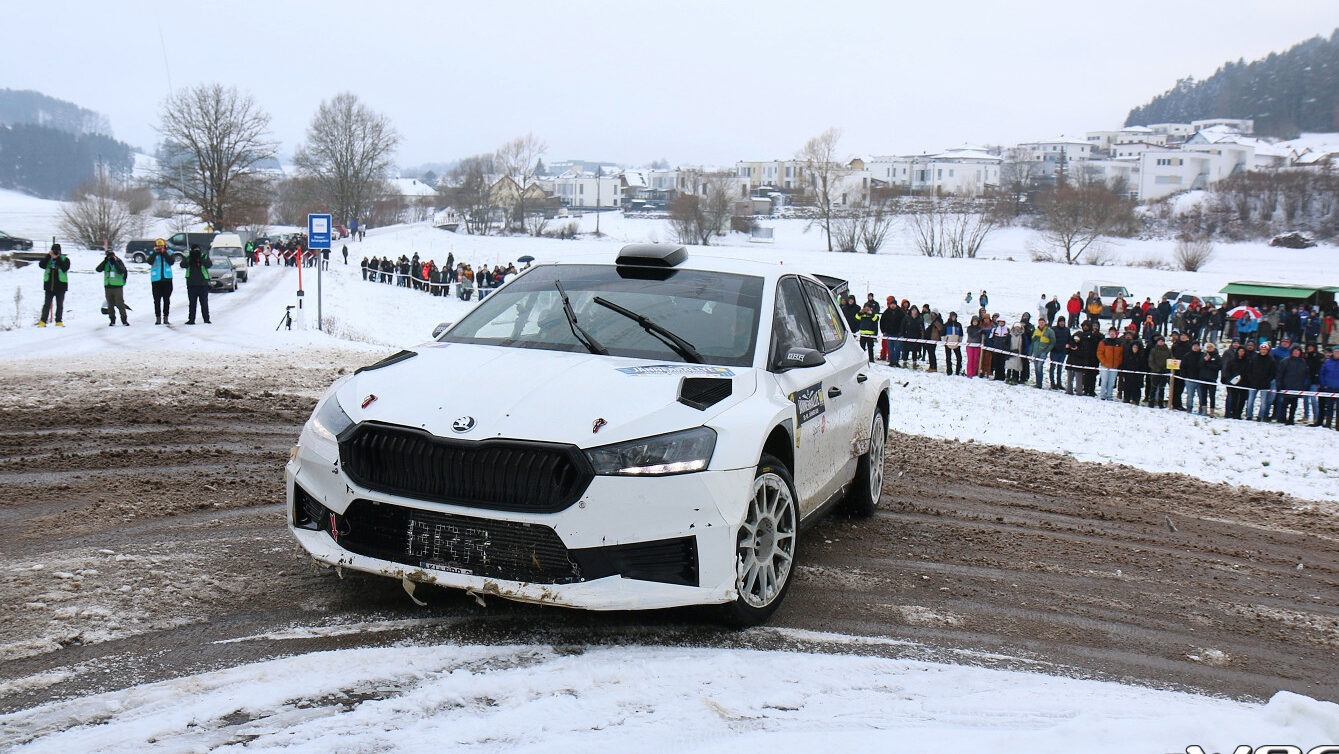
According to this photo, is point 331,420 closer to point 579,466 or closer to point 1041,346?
point 579,466

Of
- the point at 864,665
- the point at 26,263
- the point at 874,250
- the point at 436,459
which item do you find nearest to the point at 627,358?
the point at 436,459

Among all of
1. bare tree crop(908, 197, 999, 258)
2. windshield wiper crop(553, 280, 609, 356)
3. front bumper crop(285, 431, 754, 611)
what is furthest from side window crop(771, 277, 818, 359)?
bare tree crop(908, 197, 999, 258)

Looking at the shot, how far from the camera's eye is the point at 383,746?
3.28 metres

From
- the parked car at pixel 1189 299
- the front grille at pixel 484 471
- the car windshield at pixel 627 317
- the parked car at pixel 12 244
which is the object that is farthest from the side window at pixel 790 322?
the parked car at pixel 12 244

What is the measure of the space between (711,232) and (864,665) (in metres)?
97.6

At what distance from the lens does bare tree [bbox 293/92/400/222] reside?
110 metres

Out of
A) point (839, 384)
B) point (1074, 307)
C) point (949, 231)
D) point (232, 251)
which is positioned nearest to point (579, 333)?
point (839, 384)

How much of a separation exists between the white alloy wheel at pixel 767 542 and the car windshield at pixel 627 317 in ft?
2.46

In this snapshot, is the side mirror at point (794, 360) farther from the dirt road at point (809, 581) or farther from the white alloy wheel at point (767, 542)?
the dirt road at point (809, 581)

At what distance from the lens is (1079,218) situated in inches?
3295

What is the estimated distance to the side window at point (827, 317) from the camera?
661cm

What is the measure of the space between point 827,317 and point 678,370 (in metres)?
2.33

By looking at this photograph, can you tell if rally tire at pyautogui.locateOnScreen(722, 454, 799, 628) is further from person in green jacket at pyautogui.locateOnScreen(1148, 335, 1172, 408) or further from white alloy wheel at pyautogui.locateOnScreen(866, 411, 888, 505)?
person in green jacket at pyautogui.locateOnScreen(1148, 335, 1172, 408)

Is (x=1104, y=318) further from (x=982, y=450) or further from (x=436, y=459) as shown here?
(x=436, y=459)
